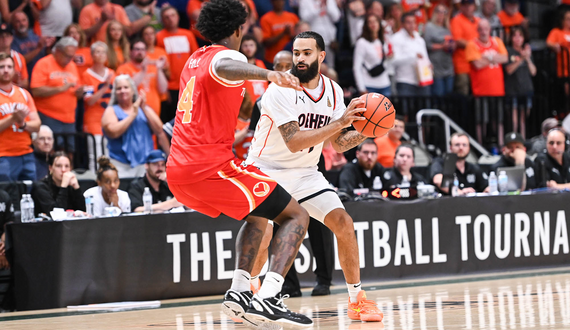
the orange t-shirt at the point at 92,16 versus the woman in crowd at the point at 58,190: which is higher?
the orange t-shirt at the point at 92,16

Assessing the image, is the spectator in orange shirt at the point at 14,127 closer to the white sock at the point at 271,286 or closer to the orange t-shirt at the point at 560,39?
the white sock at the point at 271,286

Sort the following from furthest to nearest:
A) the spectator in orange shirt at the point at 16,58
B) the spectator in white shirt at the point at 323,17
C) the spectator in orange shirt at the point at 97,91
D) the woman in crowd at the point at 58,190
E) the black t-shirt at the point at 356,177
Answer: the spectator in white shirt at the point at 323,17 < the spectator in orange shirt at the point at 97,91 < the spectator in orange shirt at the point at 16,58 < the black t-shirt at the point at 356,177 < the woman in crowd at the point at 58,190

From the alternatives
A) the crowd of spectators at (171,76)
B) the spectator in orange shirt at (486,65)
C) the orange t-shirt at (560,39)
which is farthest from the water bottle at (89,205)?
the orange t-shirt at (560,39)

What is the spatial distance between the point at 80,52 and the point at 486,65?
23.2 ft

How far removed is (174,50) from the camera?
12070 millimetres

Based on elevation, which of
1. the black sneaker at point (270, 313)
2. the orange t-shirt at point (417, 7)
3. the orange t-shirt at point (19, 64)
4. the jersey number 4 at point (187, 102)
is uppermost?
the orange t-shirt at point (417, 7)

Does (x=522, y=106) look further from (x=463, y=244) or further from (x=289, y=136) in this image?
(x=289, y=136)

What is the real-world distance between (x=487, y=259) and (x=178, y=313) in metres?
4.17

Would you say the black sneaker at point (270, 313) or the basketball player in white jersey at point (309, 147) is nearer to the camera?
the black sneaker at point (270, 313)

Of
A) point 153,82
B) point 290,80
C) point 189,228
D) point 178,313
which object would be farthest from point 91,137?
point 290,80

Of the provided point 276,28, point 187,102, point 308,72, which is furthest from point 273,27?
point 187,102

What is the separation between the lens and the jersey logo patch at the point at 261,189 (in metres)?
5.11

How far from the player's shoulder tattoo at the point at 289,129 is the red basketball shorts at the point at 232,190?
1.80 feet

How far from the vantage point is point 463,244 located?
9.41 meters
